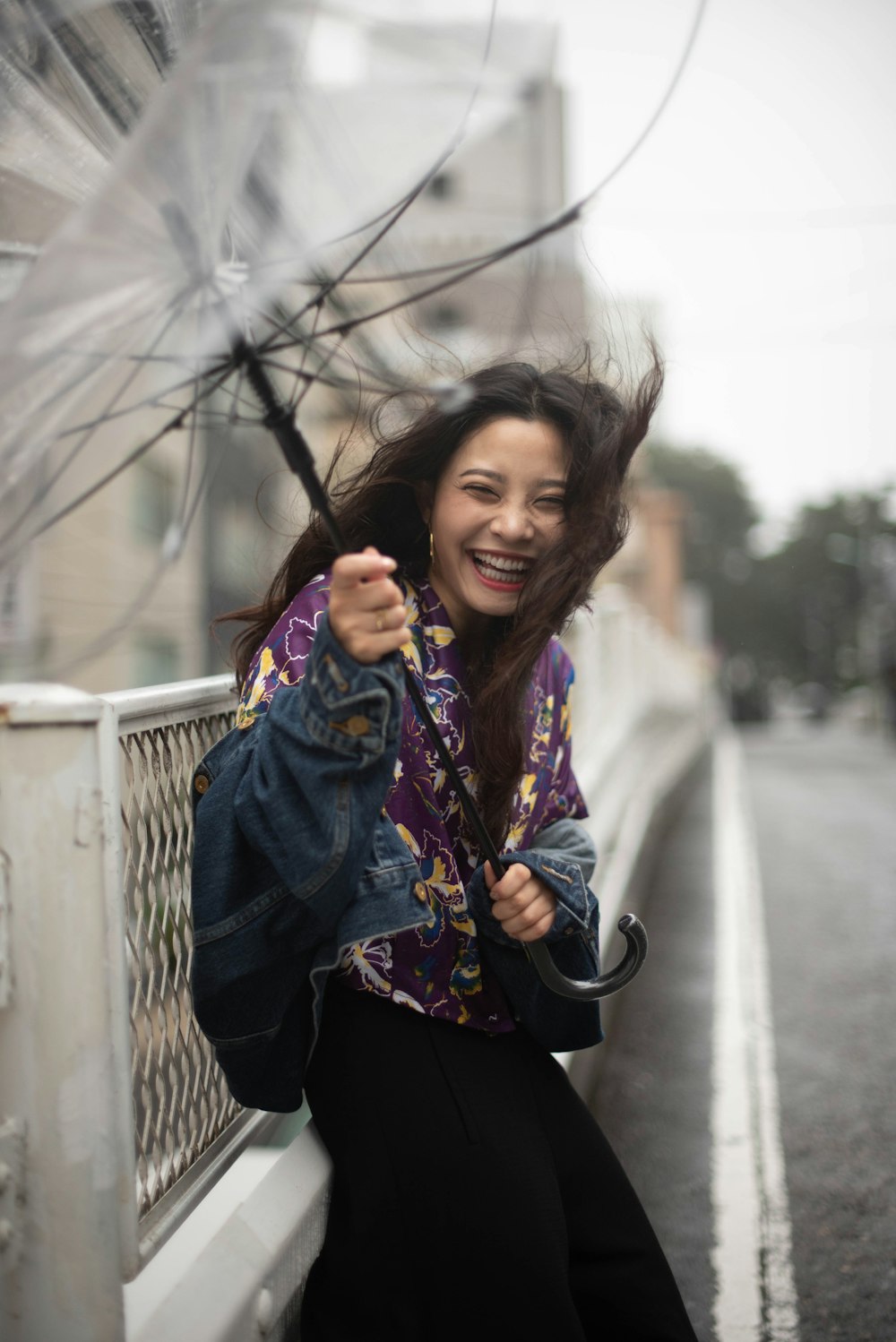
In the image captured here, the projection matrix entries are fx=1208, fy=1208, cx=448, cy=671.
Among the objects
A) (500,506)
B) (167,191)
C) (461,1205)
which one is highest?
(167,191)

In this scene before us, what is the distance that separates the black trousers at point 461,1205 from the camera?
6.17ft

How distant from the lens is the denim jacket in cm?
165

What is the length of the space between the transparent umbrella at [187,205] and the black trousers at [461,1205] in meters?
0.24

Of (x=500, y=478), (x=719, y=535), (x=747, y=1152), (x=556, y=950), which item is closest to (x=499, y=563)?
(x=500, y=478)

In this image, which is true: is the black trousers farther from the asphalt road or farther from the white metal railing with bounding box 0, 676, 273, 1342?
the asphalt road

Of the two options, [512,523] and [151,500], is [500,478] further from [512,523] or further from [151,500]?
[151,500]

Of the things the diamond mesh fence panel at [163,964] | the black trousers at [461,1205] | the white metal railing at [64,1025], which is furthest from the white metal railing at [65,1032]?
the black trousers at [461,1205]

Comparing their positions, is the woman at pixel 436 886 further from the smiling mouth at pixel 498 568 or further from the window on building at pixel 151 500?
the window on building at pixel 151 500

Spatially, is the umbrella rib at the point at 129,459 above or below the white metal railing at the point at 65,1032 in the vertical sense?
above

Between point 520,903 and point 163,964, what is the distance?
589 mm

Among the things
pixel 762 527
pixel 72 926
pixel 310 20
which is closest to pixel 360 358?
pixel 310 20

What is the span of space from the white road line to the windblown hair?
4.88 feet

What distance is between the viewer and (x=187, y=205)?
142 cm

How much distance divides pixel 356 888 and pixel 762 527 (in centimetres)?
7968
